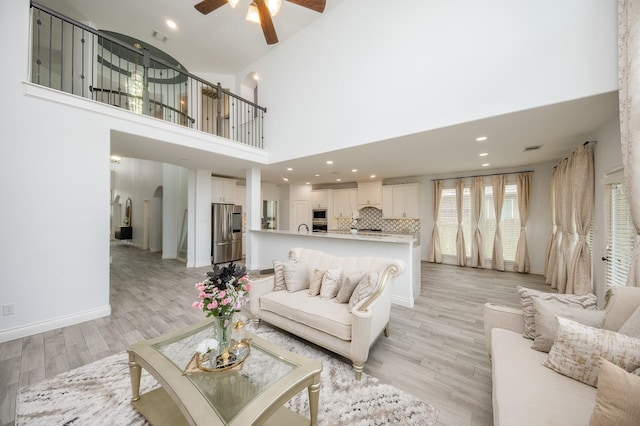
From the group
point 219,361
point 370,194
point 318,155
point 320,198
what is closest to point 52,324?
point 219,361

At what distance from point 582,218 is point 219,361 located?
16.5ft

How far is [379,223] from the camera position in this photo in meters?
7.68

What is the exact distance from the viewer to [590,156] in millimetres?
3301

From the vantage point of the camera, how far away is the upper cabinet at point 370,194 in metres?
7.32

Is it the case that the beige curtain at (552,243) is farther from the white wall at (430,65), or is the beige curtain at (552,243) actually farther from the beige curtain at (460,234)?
the white wall at (430,65)

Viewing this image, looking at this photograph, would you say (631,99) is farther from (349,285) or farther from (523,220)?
(523,220)

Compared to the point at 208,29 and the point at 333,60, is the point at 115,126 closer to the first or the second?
the point at 208,29

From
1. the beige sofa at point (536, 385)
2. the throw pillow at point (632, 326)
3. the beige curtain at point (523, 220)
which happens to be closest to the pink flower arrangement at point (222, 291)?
the beige sofa at point (536, 385)

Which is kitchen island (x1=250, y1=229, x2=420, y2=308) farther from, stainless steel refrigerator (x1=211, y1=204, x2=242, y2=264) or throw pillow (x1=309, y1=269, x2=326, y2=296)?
throw pillow (x1=309, y1=269, x2=326, y2=296)

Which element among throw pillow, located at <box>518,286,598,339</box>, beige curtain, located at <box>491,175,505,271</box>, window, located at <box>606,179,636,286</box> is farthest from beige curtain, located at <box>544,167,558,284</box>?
throw pillow, located at <box>518,286,598,339</box>

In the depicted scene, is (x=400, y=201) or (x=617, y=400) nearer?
(x=617, y=400)

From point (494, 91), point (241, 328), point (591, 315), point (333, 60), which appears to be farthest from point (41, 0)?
point (591, 315)

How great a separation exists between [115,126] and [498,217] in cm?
800

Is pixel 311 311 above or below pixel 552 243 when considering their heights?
below
